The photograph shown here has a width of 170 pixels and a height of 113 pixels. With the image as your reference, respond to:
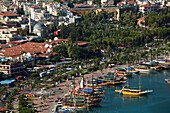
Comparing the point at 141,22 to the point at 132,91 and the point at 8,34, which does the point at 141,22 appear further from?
the point at 132,91

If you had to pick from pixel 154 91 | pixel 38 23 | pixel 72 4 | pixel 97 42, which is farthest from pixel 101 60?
pixel 72 4

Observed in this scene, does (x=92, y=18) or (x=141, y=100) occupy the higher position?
(x=92, y=18)

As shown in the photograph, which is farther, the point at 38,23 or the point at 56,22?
the point at 56,22

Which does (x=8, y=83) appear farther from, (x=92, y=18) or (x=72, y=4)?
(x=72, y=4)

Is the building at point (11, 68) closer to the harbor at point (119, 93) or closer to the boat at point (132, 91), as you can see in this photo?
the harbor at point (119, 93)

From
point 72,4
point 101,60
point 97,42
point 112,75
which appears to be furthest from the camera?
point 72,4

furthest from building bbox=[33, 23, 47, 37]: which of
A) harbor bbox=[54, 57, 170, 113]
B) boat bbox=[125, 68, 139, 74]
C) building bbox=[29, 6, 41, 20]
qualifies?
boat bbox=[125, 68, 139, 74]

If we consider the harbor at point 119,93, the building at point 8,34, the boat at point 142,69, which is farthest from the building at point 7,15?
the boat at point 142,69

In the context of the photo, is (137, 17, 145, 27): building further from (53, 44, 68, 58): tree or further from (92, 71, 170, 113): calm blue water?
(92, 71, 170, 113): calm blue water

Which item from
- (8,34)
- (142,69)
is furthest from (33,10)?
(142,69)
